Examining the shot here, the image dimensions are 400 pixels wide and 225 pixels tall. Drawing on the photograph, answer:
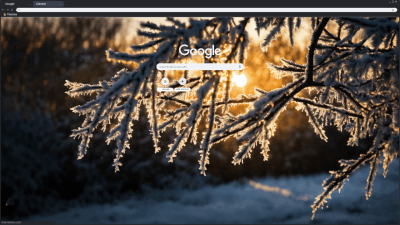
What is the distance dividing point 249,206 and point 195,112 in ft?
19.3

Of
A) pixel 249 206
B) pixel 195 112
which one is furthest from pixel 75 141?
pixel 195 112

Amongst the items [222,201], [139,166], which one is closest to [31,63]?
[139,166]

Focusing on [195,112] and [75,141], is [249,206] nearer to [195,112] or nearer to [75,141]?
[75,141]

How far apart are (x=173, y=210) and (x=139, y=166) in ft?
4.97

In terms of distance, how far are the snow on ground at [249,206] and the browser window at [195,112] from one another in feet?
0.16

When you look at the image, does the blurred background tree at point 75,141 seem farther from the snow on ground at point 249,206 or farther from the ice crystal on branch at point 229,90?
the ice crystal on branch at point 229,90

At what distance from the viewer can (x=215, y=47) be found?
1288mm

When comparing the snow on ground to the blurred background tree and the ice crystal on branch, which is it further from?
the ice crystal on branch

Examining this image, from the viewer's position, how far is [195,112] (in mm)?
1245

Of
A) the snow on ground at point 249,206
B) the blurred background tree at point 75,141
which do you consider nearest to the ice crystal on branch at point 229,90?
the snow on ground at point 249,206

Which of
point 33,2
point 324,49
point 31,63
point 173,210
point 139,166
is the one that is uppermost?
point 31,63

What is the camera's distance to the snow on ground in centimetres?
605

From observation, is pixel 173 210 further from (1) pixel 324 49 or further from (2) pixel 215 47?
(2) pixel 215 47

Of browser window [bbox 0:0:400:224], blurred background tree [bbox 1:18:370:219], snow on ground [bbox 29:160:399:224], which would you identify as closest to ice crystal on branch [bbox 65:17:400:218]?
browser window [bbox 0:0:400:224]
